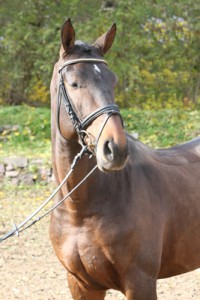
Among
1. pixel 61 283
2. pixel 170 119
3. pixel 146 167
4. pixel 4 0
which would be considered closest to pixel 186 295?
pixel 61 283

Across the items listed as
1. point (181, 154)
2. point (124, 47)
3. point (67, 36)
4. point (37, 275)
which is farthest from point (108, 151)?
point (124, 47)

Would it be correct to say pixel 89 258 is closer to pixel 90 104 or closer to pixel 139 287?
pixel 139 287

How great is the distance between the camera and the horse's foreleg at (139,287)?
3.39m

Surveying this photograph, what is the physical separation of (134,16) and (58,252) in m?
11.2

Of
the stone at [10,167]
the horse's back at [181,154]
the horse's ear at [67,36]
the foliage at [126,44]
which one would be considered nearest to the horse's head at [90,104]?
the horse's ear at [67,36]

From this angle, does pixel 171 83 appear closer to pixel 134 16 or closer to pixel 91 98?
pixel 134 16

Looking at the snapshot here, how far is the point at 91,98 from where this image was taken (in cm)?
314

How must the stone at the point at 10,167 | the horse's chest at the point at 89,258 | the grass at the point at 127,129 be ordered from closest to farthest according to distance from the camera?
Result: 1. the horse's chest at the point at 89,258
2. the stone at the point at 10,167
3. the grass at the point at 127,129

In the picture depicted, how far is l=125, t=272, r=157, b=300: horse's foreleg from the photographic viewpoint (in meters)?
3.39

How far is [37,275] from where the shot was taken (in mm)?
5945

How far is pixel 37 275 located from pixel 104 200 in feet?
8.89

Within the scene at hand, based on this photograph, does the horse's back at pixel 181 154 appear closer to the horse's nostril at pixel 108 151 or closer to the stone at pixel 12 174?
the horse's nostril at pixel 108 151

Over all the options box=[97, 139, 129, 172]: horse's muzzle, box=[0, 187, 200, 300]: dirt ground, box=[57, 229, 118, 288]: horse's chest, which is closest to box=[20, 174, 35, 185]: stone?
box=[0, 187, 200, 300]: dirt ground

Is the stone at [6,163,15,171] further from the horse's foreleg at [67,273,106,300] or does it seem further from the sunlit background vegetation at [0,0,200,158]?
the horse's foreleg at [67,273,106,300]
